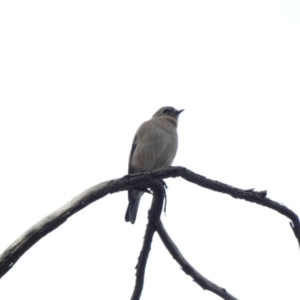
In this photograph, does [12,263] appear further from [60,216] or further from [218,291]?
[218,291]

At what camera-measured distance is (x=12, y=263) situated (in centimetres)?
418

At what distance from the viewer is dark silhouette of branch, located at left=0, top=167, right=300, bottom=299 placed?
4.23 m

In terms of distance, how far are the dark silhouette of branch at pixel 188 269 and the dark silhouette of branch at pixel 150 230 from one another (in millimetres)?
89

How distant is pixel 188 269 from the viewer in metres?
5.53

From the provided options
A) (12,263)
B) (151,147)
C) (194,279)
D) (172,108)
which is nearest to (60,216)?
(12,263)

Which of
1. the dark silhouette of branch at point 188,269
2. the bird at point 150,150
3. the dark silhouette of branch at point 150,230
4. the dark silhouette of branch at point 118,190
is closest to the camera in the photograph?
the dark silhouette of branch at point 118,190

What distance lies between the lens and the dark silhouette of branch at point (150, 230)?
5457 mm

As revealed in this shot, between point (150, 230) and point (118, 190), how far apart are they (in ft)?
2.15

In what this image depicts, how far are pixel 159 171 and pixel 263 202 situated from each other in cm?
85

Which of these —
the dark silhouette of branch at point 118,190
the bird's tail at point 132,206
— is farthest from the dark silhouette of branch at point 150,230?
the bird's tail at point 132,206

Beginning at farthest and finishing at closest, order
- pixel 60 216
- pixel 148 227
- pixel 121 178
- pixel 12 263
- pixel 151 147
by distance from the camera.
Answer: pixel 151 147
pixel 148 227
pixel 121 178
pixel 60 216
pixel 12 263

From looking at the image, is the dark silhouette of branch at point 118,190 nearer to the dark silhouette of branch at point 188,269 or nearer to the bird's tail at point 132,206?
the dark silhouette of branch at point 188,269

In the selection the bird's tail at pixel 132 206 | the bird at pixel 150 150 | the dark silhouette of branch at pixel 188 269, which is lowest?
the dark silhouette of branch at pixel 188 269

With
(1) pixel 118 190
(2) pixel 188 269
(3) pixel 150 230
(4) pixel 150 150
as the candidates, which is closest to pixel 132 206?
(4) pixel 150 150
